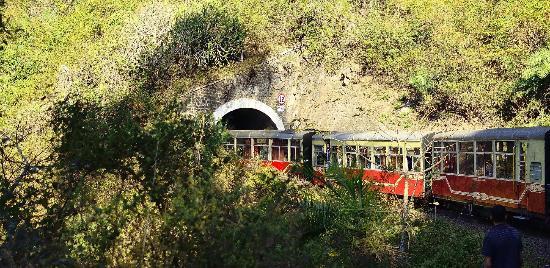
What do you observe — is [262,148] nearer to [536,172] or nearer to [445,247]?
[445,247]

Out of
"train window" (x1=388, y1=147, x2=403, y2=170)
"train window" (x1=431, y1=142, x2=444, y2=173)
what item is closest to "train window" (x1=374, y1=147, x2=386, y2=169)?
"train window" (x1=388, y1=147, x2=403, y2=170)

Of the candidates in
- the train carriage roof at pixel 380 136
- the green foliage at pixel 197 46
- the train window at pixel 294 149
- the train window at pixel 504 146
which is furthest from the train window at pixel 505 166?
the green foliage at pixel 197 46

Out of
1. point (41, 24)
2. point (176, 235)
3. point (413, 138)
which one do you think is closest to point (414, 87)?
point (413, 138)

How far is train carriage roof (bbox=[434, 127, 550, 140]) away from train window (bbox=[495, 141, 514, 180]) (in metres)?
0.19

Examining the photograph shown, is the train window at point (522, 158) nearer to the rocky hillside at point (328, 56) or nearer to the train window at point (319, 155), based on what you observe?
the train window at point (319, 155)

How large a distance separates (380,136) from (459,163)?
3.64 m

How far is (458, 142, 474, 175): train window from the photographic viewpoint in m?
16.7

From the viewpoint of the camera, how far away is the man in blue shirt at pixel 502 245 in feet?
21.9

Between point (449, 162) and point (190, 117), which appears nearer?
point (190, 117)

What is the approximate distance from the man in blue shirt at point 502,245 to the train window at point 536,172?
25.7ft

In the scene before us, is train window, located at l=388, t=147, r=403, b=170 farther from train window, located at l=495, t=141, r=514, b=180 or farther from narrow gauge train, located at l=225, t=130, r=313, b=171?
narrow gauge train, located at l=225, t=130, r=313, b=171

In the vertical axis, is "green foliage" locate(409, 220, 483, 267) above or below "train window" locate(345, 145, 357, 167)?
below

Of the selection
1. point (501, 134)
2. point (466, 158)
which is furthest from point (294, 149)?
point (501, 134)

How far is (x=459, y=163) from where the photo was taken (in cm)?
1730
